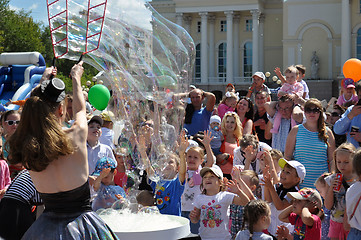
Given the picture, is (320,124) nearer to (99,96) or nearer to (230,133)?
(230,133)

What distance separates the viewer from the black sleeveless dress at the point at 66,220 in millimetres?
3717

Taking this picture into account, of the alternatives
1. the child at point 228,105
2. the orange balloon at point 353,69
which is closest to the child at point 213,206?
the child at point 228,105

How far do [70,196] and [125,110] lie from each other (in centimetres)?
189

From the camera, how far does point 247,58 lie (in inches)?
2170

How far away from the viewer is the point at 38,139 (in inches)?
145

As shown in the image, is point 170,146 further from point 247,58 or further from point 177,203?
point 247,58

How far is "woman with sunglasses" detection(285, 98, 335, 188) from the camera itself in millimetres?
6898

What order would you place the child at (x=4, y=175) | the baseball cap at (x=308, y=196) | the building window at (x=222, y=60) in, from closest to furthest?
the baseball cap at (x=308, y=196) → the child at (x=4, y=175) → the building window at (x=222, y=60)

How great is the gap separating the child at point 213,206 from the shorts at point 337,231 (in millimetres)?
843

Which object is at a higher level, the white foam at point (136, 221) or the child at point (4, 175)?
the child at point (4, 175)

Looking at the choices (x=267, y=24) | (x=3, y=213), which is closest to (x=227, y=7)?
(x=267, y=24)

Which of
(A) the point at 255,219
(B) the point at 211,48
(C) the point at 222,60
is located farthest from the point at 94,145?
Result: (C) the point at 222,60

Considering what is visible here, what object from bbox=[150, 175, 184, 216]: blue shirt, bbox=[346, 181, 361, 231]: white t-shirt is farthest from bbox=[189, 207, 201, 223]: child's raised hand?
bbox=[346, 181, 361, 231]: white t-shirt

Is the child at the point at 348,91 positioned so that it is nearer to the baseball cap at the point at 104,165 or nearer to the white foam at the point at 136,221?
the baseball cap at the point at 104,165
